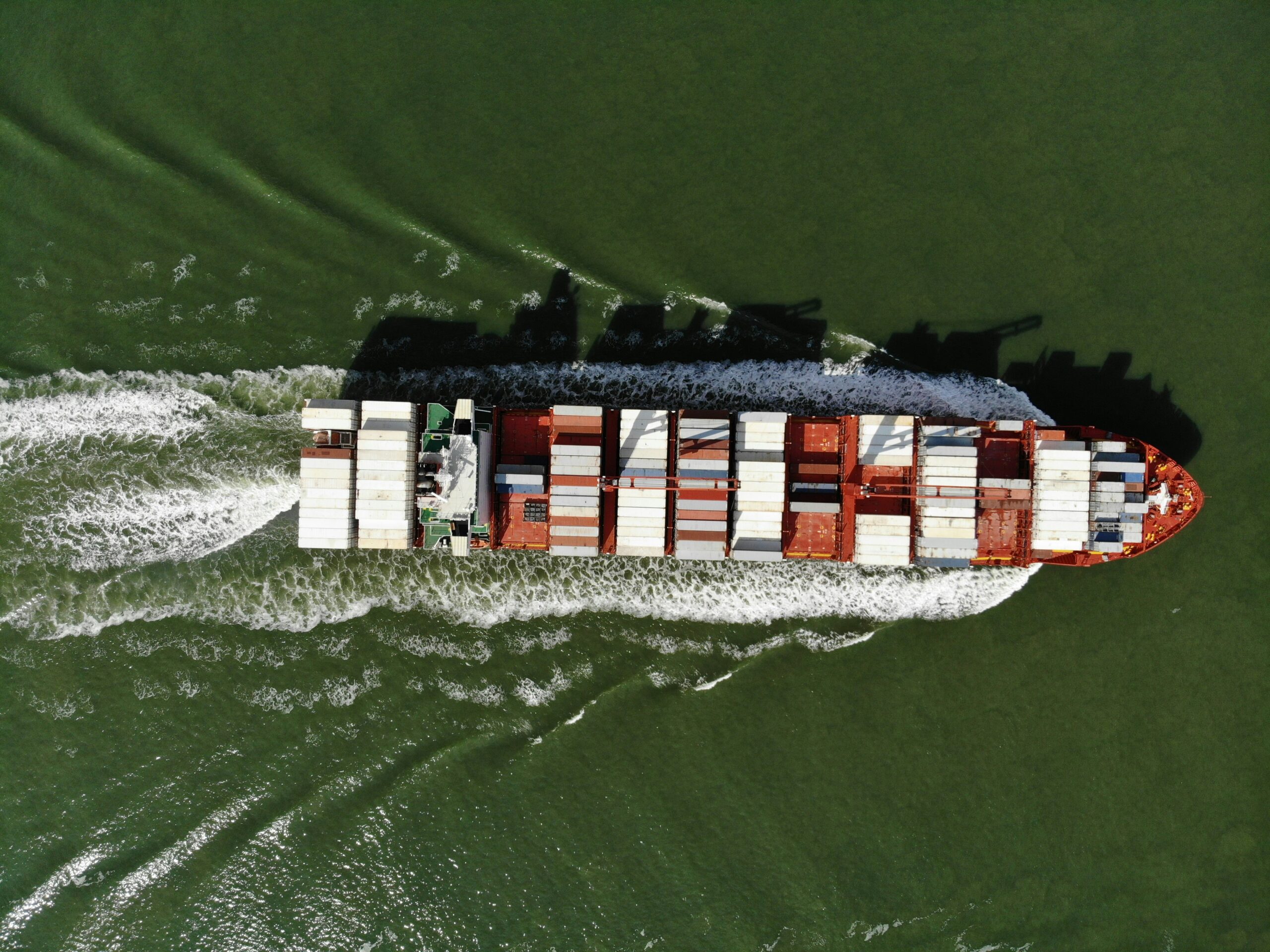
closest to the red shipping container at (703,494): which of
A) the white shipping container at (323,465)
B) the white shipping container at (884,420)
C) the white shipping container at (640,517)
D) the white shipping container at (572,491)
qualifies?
the white shipping container at (640,517)

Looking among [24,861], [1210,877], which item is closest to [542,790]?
[24,861]

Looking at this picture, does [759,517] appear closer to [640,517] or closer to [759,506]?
[759,506]

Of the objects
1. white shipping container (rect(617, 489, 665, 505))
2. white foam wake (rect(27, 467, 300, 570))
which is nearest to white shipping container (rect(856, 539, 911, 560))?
white shipping container (rect(617, 489, 665, 505))

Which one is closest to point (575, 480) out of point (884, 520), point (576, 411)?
point (576, 411)

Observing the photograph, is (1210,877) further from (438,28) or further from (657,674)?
(438,28)

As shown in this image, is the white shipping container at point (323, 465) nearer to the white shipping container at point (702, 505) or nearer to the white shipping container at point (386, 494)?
the white shipping container at point (386, 494)

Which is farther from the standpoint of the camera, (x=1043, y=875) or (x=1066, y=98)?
(x=1066, y=98)
